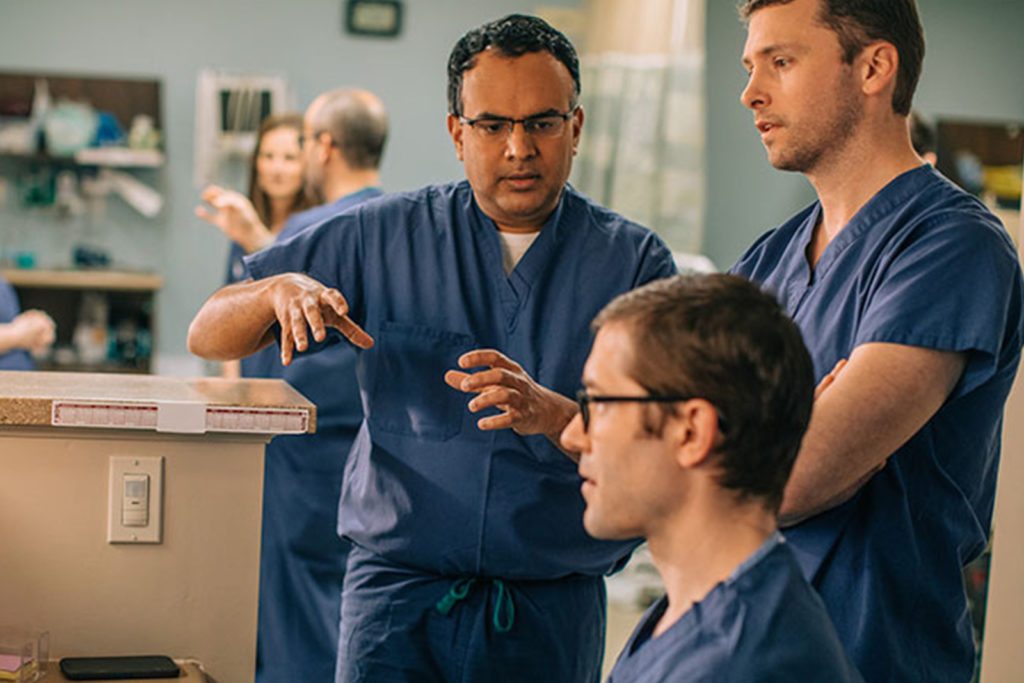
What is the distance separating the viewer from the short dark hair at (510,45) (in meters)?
1.86

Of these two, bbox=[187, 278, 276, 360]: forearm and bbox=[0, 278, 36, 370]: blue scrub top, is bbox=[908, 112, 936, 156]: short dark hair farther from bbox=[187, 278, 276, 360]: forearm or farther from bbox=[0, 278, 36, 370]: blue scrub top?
bbox=[0, 278, 36, 370]: blue scrub top

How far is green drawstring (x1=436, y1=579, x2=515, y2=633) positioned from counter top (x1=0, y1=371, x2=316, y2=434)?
1.02 ft

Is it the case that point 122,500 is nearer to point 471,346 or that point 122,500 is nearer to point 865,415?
point 471,346

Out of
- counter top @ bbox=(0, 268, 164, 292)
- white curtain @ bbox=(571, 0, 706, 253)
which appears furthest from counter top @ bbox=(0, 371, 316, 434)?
counter top @ bbox=(0, 268, 164, 292)

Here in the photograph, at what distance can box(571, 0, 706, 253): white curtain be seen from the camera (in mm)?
4543

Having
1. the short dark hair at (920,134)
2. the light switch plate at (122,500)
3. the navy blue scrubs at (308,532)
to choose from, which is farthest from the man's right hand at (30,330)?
the short dark hair at (920,134)

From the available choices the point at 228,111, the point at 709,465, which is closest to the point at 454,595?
the point at 709,465

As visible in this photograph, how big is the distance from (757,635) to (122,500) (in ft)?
3.28

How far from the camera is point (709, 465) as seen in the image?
1.08 meters

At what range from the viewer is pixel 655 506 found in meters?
1.11

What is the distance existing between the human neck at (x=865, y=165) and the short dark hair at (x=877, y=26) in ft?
0.13

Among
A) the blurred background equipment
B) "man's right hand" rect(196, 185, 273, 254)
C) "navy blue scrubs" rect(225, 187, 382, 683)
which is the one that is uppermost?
the blurred background equipment

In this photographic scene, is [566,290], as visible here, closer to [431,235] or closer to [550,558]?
[431,235]

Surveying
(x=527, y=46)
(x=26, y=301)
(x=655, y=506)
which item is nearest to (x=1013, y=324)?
(x=655, y=506)
